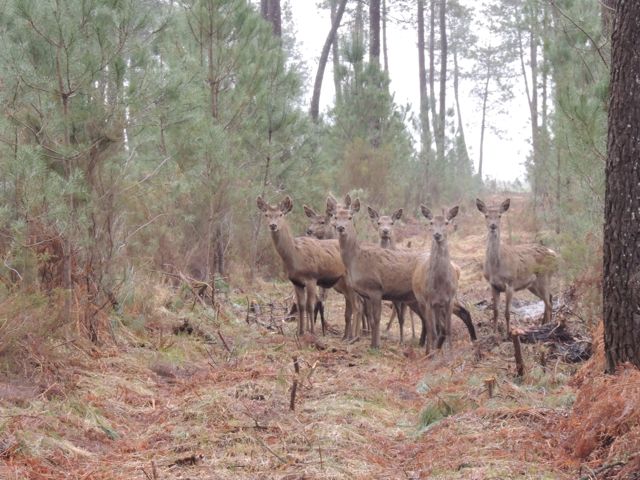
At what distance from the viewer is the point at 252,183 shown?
52.0 ft

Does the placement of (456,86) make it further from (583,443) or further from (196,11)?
(583,443)

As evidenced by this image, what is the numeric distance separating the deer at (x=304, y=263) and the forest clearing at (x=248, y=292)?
37 mm

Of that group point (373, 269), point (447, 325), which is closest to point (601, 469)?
point (447, 325)

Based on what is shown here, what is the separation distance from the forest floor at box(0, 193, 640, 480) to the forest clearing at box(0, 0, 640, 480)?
0.03 meters

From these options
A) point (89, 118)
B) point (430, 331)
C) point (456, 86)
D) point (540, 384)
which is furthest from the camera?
point (456, 86)

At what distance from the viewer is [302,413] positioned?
6.93 meters

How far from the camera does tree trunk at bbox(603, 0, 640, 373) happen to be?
5.99m

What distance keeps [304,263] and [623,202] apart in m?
6.70

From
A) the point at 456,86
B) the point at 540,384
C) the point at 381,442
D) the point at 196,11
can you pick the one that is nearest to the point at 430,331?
the point at 540,384

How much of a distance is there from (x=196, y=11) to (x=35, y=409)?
939cm

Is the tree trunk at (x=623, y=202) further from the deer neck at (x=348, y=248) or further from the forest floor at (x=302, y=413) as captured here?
the deer neck at (x=348, y=248)

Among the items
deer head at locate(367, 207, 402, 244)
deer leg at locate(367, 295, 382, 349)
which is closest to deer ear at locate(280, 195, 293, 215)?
deer head at locate(367, 207, 402, 244)

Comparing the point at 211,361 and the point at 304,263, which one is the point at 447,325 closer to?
the point at 304,263

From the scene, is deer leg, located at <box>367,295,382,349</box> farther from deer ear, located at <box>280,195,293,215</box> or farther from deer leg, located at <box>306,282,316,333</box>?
deer ear, located at <box>280,195,293,215</box>
